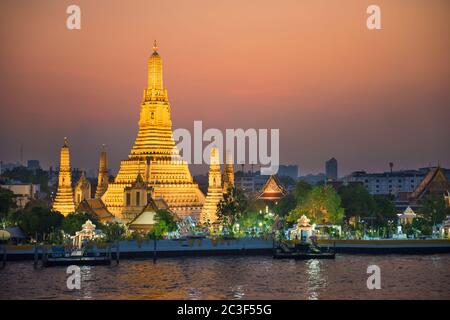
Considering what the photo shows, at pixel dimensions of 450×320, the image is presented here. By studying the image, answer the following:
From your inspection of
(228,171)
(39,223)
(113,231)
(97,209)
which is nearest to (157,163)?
(97,209)

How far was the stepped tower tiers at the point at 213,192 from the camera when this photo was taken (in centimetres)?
9819

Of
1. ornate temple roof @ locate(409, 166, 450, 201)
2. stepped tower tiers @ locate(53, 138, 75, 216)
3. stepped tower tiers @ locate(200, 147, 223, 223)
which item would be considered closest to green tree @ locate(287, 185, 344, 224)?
stepped tower tiers @ locate(200, 147, 223, 223)

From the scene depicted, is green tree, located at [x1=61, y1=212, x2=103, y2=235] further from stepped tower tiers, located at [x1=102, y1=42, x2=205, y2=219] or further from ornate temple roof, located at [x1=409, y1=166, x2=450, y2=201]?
ornate temple roof, located at [x1=409, y1=166, x2=450, y2=201]

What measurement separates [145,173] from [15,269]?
28.5 meters

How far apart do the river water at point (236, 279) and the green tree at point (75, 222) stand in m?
8.07

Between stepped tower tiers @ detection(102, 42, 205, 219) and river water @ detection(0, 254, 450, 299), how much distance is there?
19347 millimetres

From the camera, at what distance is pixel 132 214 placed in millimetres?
95188

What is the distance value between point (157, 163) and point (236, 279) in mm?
34439

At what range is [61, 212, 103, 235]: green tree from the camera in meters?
83.4

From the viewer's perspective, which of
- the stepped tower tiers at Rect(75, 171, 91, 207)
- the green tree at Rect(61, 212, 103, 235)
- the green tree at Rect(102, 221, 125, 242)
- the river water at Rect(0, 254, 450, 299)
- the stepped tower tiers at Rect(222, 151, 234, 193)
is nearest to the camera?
the river water at Rect(0, 254, 450, 299)

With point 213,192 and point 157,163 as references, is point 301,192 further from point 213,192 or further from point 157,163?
point 157,163

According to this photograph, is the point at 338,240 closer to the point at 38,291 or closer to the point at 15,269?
the point at 15,269

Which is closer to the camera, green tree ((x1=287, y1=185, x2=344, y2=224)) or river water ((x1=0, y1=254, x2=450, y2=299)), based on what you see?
river water ((x1=0, y1=254, x2=450, y2=299))
